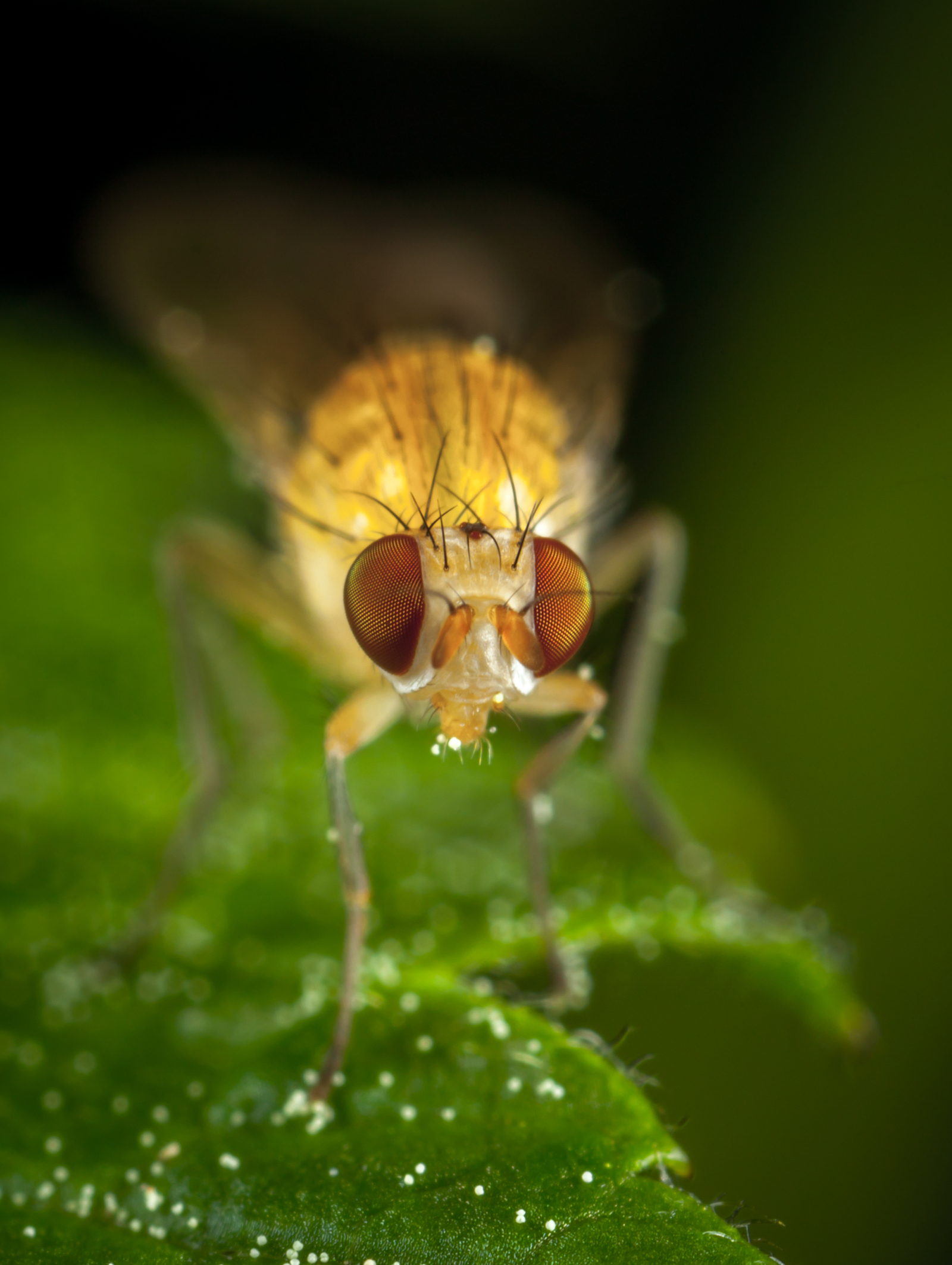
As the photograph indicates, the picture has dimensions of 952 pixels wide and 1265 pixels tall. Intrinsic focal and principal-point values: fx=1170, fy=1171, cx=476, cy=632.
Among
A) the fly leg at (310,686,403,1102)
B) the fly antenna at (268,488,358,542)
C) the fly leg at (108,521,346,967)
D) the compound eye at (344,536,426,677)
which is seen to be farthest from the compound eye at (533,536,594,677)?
the fly leg at (108,521,346,967)

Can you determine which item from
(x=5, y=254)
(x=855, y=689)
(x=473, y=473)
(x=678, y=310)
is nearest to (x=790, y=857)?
(x=855, y=689)

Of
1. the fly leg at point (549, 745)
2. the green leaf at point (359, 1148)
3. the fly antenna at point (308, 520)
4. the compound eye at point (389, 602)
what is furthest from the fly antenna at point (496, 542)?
the green leaf at point (359, 1148)

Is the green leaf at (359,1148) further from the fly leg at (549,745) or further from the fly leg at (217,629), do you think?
the fly leg at (217,629)

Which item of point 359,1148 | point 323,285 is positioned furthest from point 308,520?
point 323,285

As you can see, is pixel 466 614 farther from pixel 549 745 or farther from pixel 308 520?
pixel 308 520

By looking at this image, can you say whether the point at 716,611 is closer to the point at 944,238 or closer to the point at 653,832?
the point at 653,832

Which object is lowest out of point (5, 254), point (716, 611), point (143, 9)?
point (716, 611)
